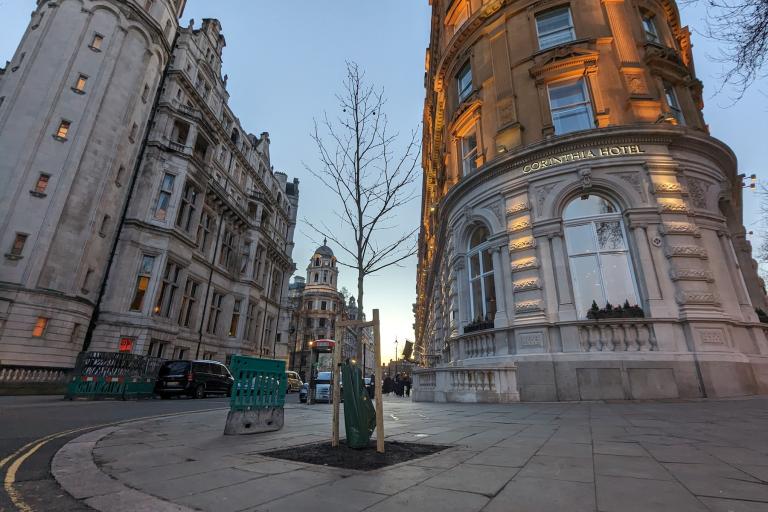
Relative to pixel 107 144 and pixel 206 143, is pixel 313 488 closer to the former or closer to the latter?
pixel 107 144

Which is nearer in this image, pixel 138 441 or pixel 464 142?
pixel 138 441

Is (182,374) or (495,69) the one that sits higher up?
(495,69)

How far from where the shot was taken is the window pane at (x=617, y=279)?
38.8 feet

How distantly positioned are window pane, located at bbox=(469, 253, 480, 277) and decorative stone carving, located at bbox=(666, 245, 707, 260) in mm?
6390

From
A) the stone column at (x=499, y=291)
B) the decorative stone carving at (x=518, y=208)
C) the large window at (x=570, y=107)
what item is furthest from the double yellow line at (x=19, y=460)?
the large window at (x=570, y=107)

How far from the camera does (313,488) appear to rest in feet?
10.4

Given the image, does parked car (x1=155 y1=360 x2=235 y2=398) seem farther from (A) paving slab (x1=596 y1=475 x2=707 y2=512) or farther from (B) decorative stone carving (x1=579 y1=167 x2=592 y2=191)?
(B) decorative stone carving (x1=579 y1=167 x2=592 y2=191)

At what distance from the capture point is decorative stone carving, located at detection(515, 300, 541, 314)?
1223 cm

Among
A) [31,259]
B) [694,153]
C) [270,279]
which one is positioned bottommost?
[31,259]

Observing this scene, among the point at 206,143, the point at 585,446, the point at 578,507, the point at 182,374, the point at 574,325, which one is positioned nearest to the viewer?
the point at 578,507

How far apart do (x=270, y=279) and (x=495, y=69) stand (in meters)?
35.9

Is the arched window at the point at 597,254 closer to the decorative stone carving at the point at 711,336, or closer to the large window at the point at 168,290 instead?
the decorative stone carving at the point at 711,336

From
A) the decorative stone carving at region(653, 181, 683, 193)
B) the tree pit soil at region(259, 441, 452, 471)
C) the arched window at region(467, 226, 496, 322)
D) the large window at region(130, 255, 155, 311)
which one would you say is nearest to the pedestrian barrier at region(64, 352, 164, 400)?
the large window at region(130, 255, 155, 311)

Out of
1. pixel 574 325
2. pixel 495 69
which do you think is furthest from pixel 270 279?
pixel 574 325
